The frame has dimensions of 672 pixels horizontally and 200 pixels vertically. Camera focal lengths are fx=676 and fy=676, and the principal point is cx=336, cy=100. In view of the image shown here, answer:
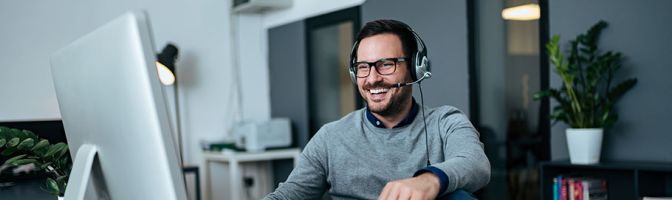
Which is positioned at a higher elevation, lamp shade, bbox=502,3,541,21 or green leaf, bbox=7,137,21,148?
lamp shade, bbox=502,3,541,21

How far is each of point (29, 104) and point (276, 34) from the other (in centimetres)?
193

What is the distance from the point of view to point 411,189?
118cm

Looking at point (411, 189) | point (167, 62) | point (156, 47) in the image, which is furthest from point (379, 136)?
point (167, 62)

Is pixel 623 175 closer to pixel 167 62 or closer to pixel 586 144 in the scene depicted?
pixel 586 144

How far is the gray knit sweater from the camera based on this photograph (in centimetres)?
164

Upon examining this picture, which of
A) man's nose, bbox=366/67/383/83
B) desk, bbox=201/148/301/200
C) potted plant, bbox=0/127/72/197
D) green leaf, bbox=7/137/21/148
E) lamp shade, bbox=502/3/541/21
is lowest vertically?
desk, bbox=201/148/301/200

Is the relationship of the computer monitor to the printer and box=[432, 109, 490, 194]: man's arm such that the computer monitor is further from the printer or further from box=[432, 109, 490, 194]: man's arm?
the printer

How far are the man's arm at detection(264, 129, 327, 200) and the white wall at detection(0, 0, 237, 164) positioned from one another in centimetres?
305

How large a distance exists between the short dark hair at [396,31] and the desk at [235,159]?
3.23 metres

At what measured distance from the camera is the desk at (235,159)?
4809mm

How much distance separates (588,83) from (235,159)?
2.56 metres

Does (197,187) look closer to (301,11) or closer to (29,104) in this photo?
(29,104)


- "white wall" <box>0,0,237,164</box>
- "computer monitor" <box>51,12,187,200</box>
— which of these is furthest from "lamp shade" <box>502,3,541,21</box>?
"computer monitor" <box>51,12,187,200</box>

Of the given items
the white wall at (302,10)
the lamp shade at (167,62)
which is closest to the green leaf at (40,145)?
the lamp shade at (167,62)
